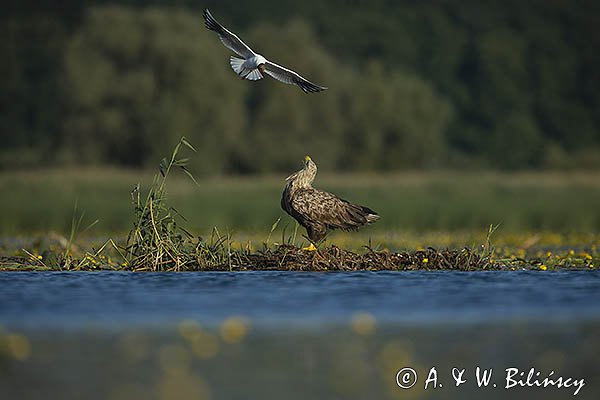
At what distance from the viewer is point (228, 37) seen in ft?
43.7

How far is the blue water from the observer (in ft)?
31.0

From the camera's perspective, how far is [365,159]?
64.5 metres

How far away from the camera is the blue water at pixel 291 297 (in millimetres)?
9461

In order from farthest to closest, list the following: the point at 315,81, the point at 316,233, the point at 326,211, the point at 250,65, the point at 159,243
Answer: the point at 315,81
the point at 250,65
the point at 316,233
the point at 326,211
the point at 159,243

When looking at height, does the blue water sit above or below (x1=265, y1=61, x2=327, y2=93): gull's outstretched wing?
below

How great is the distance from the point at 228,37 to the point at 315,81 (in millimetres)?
45366

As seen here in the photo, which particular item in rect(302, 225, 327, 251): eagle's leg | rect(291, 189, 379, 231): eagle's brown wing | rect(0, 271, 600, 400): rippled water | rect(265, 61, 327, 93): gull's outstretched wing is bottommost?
rect(0, 271, 600, 400): rippled water

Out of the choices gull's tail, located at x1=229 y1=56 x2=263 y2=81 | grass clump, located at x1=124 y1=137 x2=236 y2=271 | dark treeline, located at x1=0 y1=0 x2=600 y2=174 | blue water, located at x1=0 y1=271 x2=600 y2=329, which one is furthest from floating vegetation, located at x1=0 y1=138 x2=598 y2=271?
dark treeline, located at x1=0 y1=0 x2=600 y2=174

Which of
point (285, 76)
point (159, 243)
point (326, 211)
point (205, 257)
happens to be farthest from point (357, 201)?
point (159, 243)

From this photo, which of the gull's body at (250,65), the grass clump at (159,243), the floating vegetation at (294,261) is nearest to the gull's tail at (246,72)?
the gull's body at (250,65)

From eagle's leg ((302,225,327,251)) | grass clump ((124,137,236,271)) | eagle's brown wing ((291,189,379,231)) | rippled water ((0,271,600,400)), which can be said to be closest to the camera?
rippled water ((0,271,600,400))

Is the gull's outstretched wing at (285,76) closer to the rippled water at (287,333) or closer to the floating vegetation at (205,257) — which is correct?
the floating vegetation at (205,257)

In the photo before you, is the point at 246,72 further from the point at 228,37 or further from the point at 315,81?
the point at 315,81

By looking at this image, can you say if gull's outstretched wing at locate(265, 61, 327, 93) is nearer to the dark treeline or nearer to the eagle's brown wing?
the eagle's brown wing
